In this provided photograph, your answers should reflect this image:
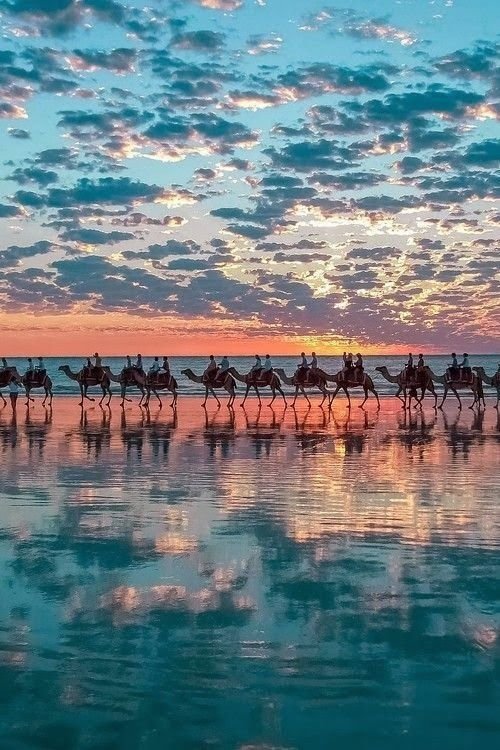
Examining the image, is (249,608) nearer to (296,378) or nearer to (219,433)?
(219,433)

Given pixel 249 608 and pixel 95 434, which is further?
pixel 95 434

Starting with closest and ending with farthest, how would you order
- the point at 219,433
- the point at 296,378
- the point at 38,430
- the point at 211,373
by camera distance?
the point at 219,433, the point at 38,430, the point at 211,373, the point at 296,378

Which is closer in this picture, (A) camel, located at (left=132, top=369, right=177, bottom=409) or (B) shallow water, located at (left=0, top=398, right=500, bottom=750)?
(B) shallow water, located at (left=0, top=398, right=500, bottom=750)

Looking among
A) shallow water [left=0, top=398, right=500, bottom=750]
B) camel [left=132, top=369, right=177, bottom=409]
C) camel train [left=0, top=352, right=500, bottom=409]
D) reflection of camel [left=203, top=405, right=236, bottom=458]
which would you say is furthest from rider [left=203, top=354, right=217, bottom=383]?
shallow water [left=0, top=398, right=500, bottom=750]

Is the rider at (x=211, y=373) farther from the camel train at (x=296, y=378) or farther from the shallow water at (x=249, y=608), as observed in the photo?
the shallow water at (x=249, y=608)

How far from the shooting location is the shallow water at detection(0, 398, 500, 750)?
409 cm

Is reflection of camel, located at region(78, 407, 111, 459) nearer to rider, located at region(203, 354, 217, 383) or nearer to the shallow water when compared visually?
the shallow water

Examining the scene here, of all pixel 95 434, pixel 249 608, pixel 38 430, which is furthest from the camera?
pixel 38 430

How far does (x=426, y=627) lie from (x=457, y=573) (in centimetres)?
134

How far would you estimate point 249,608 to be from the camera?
5.71 meters

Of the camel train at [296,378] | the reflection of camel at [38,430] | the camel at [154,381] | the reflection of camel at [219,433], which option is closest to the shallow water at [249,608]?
the reflection of camel at [219,433]

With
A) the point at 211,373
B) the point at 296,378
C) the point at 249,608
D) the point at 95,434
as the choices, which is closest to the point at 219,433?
the point at 95,434

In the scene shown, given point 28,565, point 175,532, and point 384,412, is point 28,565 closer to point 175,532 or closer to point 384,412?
point 175,532

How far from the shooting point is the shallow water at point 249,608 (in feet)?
13.4
